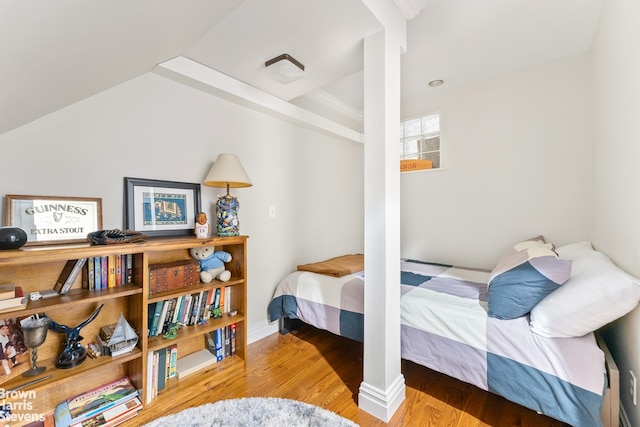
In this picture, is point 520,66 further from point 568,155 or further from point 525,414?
point 525,414

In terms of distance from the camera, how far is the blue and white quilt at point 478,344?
1213 mm

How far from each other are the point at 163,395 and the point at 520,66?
12.5 feet

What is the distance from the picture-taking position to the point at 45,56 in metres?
0.90

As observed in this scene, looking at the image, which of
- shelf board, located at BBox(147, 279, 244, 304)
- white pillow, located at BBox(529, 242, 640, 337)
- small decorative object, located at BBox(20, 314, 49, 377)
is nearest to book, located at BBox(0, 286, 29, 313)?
small decorative object, located at BBox(20, 314, 49, 377)

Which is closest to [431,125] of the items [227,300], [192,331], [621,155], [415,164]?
[415,164]

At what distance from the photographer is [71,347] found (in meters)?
1.40

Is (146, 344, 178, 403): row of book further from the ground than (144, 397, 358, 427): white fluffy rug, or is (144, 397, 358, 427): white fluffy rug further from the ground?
(146, 344, 178, 403): row of book

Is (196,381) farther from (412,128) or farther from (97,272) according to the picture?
(412,128)

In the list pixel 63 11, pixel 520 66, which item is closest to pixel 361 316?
pixel 63 11

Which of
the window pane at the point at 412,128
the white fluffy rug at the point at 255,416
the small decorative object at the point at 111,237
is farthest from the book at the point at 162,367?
the window pane at the point at 412,128

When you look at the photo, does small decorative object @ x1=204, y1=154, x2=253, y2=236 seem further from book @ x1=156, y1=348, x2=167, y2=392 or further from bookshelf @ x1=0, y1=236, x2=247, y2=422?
book @ x1=156, y1=348, x2=167, y2=392

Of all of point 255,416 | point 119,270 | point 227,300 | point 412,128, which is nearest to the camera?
point 255,416

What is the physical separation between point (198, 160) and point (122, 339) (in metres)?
1.21

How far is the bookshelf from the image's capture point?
1.23 metres
